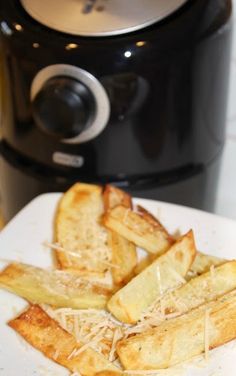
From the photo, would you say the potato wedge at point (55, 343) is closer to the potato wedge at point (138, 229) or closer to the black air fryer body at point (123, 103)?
the potato wedge at point (138, 229)

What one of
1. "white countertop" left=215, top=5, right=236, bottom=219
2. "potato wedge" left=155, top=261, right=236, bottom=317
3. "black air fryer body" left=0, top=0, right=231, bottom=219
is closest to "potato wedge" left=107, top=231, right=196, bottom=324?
"potato wedge" left=155, top=261, right=236, bottom=317

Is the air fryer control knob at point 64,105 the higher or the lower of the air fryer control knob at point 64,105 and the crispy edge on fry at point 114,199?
the higher

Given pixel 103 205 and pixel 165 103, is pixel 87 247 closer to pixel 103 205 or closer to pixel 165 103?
pixel 103 205

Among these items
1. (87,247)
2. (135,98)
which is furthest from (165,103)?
(87,247)

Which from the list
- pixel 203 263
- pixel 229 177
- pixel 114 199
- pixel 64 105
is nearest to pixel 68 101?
pixel 64 105

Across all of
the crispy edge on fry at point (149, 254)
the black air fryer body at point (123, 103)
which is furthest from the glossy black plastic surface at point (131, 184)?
the crispy edge on fry at point (149, 254)
